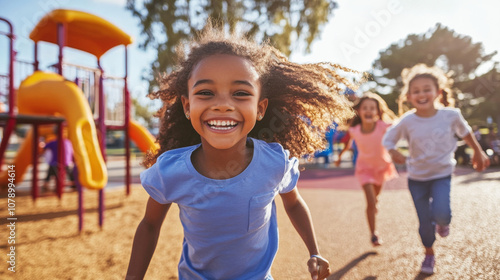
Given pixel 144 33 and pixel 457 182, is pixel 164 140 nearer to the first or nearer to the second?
pixel 457 182

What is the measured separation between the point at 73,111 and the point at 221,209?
431 centimetres

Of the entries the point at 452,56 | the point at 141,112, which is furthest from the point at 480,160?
the point at 141,112

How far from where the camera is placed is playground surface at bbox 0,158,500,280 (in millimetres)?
3328

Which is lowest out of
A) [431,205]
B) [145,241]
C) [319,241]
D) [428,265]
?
[319,241]

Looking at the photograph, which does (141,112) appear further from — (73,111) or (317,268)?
(317,268)

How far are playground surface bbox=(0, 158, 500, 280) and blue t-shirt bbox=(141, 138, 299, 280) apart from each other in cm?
168

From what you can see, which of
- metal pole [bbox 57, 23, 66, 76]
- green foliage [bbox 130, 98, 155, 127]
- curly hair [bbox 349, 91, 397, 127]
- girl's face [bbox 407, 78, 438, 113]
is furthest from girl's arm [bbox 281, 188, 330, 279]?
green foliage [bbox 130, 98, 155, 127]

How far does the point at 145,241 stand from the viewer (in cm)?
171

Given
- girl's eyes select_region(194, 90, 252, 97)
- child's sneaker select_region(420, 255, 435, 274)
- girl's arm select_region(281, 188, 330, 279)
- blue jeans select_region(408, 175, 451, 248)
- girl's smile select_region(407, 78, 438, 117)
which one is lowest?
child's sneaker select_region(420, 255, 435, 274)

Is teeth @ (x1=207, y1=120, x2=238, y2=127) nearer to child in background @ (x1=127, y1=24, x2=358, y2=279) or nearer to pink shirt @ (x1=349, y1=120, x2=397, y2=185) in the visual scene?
child in background @ (x1=127, y1=24, x2=358, y2=279)

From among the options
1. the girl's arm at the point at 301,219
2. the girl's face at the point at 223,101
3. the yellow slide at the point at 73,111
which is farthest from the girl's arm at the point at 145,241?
the yellow slide at the point at 73,111

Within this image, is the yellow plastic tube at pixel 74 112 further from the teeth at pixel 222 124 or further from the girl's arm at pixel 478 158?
the girl's arm at pixel 478 158

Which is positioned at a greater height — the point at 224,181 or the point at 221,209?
the point at 224,181

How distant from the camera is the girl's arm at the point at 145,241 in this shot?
167cm
